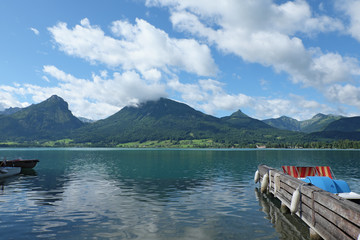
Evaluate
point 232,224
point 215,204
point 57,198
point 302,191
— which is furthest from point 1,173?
point 302,191

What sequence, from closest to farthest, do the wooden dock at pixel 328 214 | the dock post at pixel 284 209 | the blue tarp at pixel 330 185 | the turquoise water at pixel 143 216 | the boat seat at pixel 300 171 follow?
the wooden dock at pixel 328 214, the turquoise water at pixel 143 216, the blue tarp at pixel 330 185, the dock post at pixel 284 209, the boat seat at pixel 300 171

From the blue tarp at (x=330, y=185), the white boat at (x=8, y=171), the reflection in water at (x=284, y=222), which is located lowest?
the reflection in water at (x=284, y=222)

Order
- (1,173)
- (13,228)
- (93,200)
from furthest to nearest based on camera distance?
(1,173) → (93,200) → (13,228)

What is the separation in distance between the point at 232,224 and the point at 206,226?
201 centimetres

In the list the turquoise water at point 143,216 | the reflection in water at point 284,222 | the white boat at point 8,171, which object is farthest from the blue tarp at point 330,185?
the white boat at point 8,171

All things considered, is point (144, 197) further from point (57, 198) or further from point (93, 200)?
point (57, 198)

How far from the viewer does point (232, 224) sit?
17625 mm

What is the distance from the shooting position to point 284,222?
18.5 meters

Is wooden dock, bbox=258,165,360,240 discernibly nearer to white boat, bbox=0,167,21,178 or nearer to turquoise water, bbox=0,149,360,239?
turquoise water, bbox=0,149,360,239

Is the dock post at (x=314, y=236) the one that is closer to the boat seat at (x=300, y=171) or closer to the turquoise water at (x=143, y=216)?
the turquoise water at (x=143, y=216)

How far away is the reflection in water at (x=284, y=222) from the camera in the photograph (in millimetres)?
15875

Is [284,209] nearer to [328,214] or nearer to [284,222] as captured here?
[284,222]

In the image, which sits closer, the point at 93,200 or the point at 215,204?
the point at 215,204

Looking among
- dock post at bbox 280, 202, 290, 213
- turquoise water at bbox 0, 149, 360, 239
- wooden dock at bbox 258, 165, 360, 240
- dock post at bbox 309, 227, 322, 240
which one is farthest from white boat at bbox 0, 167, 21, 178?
dock post at bbox 309, 227, 322, 240
